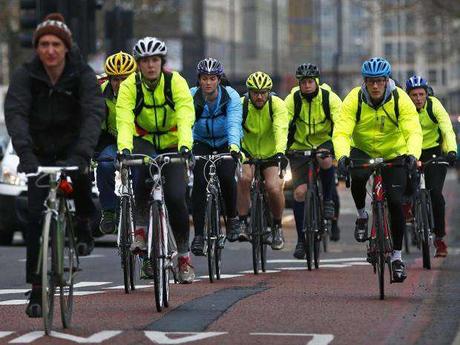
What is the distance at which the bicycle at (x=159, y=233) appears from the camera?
12.4m

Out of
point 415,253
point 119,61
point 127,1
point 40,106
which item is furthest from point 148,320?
point 127,1

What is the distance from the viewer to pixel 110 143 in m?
15.4

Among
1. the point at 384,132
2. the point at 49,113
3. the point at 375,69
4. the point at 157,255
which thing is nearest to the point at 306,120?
the point at 384,132

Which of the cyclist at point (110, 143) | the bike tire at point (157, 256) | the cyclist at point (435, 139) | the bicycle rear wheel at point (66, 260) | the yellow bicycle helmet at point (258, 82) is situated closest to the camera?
the bicycle rear wheel at point (66, 260)

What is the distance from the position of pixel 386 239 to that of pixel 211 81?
314 centimetres

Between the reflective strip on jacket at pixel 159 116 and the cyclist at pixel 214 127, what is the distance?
2535 mm

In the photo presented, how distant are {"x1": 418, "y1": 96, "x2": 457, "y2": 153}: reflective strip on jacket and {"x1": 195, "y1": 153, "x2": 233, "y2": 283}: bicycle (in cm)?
264

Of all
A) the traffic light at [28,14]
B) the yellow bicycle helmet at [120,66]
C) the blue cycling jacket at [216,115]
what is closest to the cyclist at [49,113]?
the yellow bicycle helmet at [120,66]

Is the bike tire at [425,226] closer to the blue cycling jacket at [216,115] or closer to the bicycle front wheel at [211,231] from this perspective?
the blue cycling jacket at [216,115]

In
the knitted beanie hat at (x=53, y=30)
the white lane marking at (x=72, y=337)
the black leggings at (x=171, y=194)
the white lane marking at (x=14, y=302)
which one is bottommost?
the white lane marking at (x=72, y=337)

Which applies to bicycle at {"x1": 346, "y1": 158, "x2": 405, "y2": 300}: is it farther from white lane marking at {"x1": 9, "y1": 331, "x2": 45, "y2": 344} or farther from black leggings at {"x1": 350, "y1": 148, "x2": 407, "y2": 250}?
white lane marking at {"x1": 9, "y1": 331, "x2": 45, "y2": 344}

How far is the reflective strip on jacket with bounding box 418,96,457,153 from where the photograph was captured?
17.9 meters

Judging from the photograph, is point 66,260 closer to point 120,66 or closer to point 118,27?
point 120,66

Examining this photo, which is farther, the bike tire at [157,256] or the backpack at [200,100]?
the backpack at [200,100]
